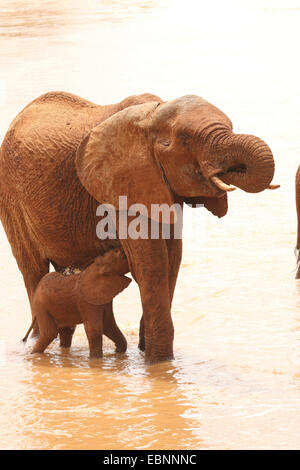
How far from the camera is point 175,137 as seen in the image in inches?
279

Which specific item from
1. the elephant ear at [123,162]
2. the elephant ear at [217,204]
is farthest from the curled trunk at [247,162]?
the elephant ear at [123,162]

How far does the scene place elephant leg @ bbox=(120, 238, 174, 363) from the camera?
7.44 metres

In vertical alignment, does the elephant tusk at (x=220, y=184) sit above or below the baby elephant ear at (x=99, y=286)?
above

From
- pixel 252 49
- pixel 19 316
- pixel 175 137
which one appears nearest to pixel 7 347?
pixel 19 316

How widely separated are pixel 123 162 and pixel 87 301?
0.94 m

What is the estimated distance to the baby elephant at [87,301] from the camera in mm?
7660

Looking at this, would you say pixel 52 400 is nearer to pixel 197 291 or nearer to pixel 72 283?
pixel 72 283

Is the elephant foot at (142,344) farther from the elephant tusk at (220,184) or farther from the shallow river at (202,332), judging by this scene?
the elephant tusk at (220,184)

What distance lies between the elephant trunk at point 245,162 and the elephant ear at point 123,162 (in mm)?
498

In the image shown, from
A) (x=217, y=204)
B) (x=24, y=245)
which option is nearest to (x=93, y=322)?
(x=24, y=245)

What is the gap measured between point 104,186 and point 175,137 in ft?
2.09

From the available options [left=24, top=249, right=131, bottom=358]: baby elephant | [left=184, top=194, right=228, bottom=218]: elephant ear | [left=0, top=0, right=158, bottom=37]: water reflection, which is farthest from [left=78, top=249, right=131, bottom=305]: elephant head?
[left=0, top=0, right=158, bottom=37]: water reflection

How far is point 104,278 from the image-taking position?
7656 millimetres

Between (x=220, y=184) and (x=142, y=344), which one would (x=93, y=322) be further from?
(x=220, y=184)
